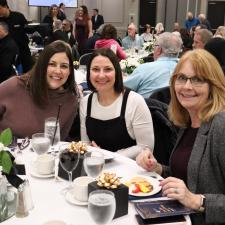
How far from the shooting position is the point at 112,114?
2459 mm

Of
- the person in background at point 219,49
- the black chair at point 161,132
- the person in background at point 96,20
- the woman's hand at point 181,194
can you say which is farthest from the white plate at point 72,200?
the person in background at point 96,20

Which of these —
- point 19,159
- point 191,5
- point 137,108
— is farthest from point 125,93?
point 191,5

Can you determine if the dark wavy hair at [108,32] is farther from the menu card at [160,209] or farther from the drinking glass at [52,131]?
the menu card at [160,209]

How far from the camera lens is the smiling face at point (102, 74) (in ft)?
8.14

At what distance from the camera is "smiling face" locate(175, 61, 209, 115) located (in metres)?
1.79

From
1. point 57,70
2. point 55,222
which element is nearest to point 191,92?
point 55,222

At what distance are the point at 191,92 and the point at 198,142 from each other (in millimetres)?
252

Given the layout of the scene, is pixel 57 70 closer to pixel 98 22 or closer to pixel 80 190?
pixel 80 190

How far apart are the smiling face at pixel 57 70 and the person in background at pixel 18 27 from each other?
324 centimetres

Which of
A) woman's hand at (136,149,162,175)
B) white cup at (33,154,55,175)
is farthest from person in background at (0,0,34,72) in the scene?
woman's hand at (136,149,162,175)

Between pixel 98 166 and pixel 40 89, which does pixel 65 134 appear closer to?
pixel 40 89

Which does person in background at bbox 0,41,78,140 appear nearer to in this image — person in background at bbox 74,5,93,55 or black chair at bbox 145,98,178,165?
black chair at bbox 145,98,178,165

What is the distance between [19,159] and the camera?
1.98 m

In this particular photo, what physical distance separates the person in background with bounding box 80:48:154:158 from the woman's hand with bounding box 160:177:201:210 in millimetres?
896
